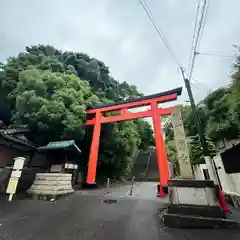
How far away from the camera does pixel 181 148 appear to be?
612 centimetres

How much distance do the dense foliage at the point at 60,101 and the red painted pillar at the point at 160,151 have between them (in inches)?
163

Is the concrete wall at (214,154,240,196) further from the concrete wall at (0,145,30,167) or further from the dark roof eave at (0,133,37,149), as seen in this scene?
the concrete wall at (0,145,30,167)

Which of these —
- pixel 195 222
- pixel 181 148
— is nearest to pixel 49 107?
pixel 181 148

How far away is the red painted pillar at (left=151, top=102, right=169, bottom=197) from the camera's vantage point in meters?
9.88

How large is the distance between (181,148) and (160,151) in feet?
15.5

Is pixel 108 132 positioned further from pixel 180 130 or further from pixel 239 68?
pixel 239 68

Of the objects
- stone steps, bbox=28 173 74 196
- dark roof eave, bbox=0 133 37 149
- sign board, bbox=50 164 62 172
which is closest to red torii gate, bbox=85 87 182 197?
sign board, bbox=50 164 62 172

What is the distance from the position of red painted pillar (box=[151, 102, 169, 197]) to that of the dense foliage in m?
4.14

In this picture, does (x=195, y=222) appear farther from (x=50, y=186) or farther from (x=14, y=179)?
(x=14, y=179)

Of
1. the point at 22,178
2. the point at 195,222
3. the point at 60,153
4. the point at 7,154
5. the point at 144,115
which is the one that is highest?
the point at 144,115

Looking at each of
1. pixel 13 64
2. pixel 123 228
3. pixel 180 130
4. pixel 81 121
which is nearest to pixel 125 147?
pixel 81 121

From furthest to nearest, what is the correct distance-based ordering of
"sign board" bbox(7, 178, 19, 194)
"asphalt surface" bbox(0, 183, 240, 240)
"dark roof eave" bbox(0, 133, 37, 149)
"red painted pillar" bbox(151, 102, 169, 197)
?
"red painted pillar" bbox(151, 102, 169, 197) → "dark roof eave" bbox(0, 133, 37, 149) → "sign board" bbox(7, 178, 19, 194) → "asphalt surface" bbox(0, 183, 240, 240)

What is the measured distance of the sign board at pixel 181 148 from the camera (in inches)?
215

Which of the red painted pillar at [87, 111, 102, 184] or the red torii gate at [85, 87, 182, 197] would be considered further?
the red painted pillar at [87, 111, 102, 184]
